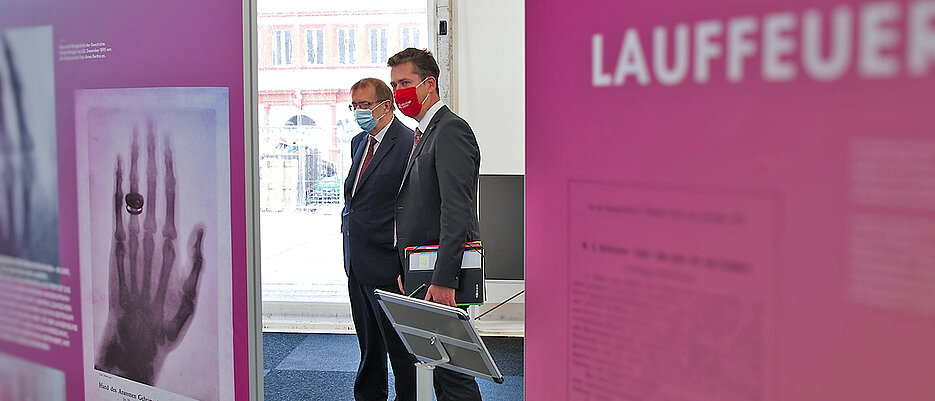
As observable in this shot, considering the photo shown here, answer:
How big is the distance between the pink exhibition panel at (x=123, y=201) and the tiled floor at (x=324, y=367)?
1.25m

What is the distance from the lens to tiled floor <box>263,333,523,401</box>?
3395 mm

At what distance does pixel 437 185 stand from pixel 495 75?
1.84m

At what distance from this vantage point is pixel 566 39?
126 cm

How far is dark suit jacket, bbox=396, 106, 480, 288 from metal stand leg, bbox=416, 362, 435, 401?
23.7 inches

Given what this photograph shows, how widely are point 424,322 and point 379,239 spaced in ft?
4.58

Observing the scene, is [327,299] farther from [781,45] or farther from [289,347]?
[781,45]

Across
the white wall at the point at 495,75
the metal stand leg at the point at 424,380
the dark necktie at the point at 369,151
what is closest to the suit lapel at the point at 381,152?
the dark necktie at the point at 369,151

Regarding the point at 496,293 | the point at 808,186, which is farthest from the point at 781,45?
the point at 496,293

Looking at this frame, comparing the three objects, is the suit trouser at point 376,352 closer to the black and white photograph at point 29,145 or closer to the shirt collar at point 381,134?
the shirt collar at point 381,134

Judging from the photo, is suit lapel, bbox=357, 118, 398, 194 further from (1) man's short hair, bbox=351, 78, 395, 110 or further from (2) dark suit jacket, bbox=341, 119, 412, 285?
(1) man's short hair, bbox=351, 78, 395, 110

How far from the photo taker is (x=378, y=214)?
2.84 metres

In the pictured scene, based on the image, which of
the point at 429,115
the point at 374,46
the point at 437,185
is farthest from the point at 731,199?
the point at 374,46

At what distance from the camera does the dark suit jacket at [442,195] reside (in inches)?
87.2

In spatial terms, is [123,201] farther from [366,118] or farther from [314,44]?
[314,44]
